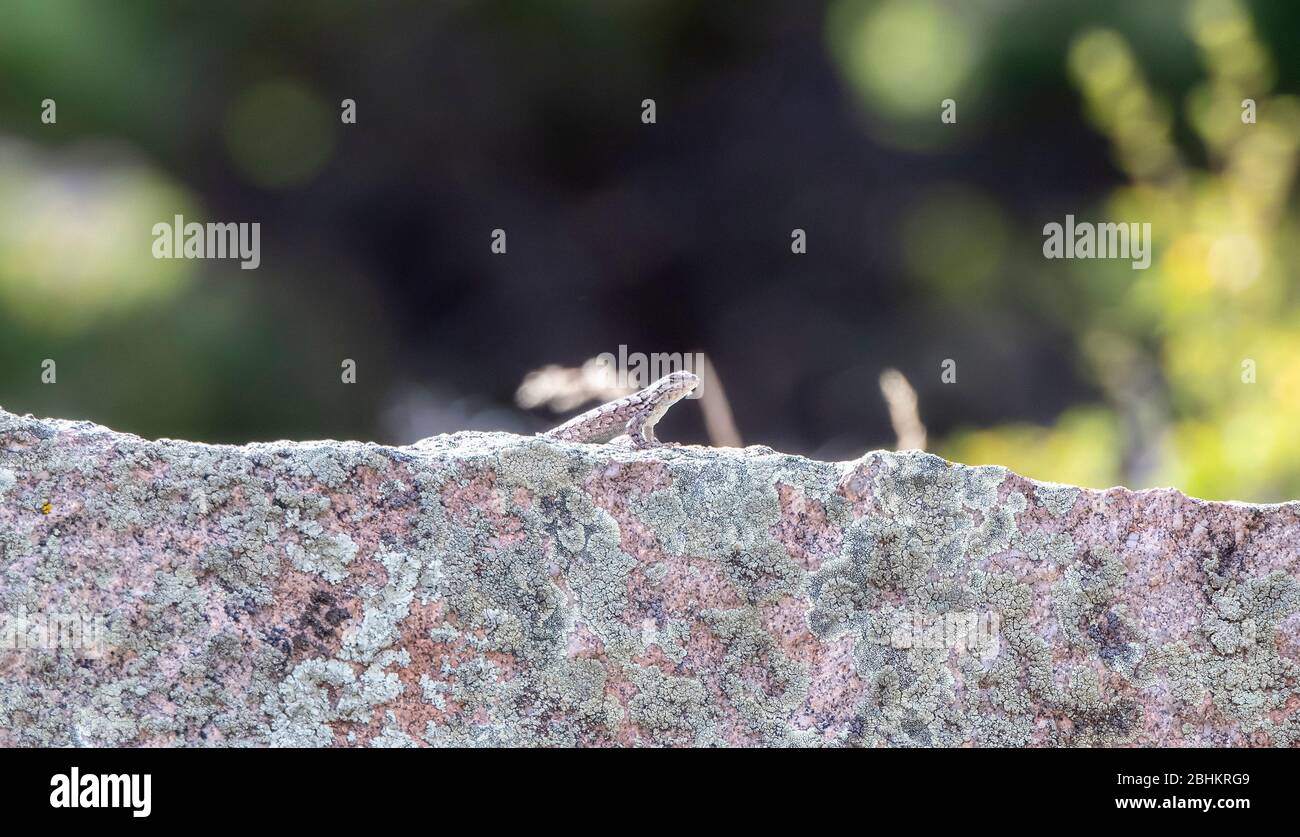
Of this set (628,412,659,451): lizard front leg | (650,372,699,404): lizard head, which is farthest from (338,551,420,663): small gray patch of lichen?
(650,372,699,404): lizard head

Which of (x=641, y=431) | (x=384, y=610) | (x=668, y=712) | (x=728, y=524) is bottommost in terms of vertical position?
(x=668, y=712)

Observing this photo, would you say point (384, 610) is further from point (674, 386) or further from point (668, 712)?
point (674, 386)

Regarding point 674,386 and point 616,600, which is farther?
point 674,386

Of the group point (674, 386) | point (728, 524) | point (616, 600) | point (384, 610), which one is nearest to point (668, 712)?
point (616, 600)

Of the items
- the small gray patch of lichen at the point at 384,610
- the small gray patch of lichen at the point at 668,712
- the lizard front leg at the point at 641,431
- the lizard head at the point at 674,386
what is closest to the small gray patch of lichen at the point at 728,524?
the small gray patch of lichen at the point at 668,712

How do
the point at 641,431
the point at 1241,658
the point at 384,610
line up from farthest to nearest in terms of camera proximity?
1. the point at 641,431
2. the point at 1241,658
3. the point at 384,610

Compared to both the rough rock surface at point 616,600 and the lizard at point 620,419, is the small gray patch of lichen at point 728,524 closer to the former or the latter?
the rough rock surface at point 616,600

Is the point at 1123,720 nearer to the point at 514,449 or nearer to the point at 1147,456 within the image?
the point at 514,449

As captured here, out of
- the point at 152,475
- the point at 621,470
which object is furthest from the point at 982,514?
the point at 152,475
